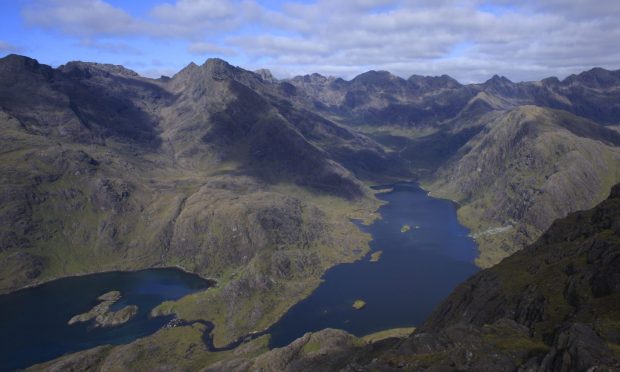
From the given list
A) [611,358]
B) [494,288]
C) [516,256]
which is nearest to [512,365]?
[611,358]

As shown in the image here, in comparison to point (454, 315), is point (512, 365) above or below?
above

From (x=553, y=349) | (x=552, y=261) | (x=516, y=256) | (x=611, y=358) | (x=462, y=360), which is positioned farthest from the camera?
(x=516, y=256)

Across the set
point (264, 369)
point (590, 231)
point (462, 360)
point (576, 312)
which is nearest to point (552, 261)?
point (590, 231)

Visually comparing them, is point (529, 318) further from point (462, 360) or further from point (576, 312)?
point (462, 360)

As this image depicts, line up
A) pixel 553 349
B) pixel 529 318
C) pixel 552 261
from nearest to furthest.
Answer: pixel 553 349 < pixel 529 318 < pixel 552 261

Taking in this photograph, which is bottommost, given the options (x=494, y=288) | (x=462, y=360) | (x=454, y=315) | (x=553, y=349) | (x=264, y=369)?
(x=264, y=369)

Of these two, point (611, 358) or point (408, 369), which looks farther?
point (408, 369)
